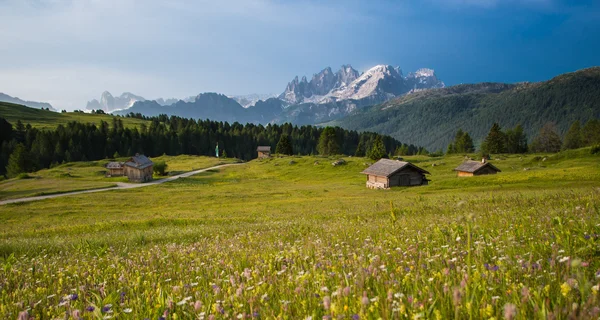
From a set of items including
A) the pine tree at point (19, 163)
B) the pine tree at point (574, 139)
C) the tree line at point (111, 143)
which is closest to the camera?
the pine tree at point (19, 163)

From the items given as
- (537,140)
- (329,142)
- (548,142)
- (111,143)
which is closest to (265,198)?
(329,142)

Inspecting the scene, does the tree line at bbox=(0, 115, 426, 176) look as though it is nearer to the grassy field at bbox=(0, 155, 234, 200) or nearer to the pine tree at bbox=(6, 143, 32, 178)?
the pine tree at bbox=(6, 143, 32, 178)

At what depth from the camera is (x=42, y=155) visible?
131250 mm

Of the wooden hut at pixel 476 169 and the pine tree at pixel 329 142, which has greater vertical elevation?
the pine tree at pixel 329 142

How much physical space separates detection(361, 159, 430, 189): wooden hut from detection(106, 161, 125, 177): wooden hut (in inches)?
3089

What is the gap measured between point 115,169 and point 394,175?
86.6m

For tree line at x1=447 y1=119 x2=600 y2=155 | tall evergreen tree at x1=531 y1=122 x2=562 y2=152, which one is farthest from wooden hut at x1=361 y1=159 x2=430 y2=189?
tall evergreen tree at x1=531 y1=122 x2=562 y2=152

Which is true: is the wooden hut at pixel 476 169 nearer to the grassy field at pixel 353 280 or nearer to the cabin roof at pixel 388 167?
the cabin roof at pixel 388 167

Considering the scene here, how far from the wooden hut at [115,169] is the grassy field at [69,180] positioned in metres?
2.25

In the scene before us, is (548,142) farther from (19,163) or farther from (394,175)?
(19,163)

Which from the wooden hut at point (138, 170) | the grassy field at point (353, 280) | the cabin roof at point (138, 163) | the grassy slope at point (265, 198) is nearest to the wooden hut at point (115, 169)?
the wooden hut at point (138, 170)

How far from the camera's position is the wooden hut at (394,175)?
67.3 metres

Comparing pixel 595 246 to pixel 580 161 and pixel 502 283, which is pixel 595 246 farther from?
pixel 580 161

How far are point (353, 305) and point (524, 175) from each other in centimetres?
5839
